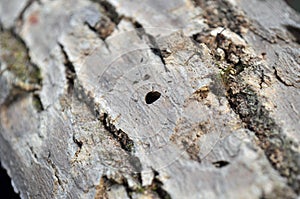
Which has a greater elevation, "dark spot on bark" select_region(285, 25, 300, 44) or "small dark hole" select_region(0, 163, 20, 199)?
"dark spot on bark" select_region(285, 25, 300, 44)

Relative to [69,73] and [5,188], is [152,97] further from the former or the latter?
[5,188]

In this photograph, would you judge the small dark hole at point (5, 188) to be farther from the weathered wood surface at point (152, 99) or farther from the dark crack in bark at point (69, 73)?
the dark crack in bark at point (69, 73)

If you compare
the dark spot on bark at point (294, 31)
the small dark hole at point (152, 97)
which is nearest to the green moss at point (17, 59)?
the small dark hole at point (152, 97)

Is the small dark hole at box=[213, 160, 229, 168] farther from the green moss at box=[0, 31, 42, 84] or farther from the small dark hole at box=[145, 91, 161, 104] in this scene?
the green moss at box=[0, 31, 42, 84]

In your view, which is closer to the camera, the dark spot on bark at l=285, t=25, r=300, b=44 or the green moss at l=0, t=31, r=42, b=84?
the dark spot on bark at l=285, t=25, r=300, b=44

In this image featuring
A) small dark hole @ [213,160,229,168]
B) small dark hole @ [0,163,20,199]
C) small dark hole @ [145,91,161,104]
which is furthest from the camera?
small dark hole @ [0,163,20,199]

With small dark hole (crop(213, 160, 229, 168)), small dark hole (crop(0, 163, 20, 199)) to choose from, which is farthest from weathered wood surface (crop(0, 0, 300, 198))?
small dark hole (crop(0, 163, 20, 199))

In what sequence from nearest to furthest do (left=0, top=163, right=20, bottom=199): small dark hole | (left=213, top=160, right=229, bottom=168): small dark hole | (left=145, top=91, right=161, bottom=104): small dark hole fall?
(left=213, top=160, right=229, bottom=168): small dark hole, (left=145, top=91, right=161, bottom=104): small dark hole, (left=0, top=163, right=20, bottom=199): small dark hole

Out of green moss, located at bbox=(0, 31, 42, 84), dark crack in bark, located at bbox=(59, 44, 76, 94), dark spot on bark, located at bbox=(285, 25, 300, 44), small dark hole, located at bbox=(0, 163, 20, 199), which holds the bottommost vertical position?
small dark hole, located at bbox=(0, 163, 20, 199)

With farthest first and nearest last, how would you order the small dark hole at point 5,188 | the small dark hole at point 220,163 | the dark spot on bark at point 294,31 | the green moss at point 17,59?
1. the small dark hole at point 5,188
2. the green moss at point 17,59
3. the dark spot on bark at point 294,31
4. the small dark hole at point 220,163
